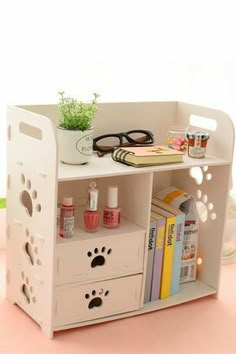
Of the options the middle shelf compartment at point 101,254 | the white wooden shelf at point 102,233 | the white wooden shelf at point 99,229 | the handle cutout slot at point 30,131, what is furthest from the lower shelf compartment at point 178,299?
the handle cutout slot at point 30,131

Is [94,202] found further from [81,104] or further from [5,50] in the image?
[5,50]

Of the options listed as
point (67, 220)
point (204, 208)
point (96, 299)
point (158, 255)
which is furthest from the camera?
point (204, 208)

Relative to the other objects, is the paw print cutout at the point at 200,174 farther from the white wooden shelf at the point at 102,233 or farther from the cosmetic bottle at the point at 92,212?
the cosmetic bottle at the point at 92,212

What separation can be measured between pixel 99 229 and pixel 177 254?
287 mm

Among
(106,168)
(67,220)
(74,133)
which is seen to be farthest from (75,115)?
(67,220)

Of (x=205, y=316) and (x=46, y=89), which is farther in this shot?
(x=46, y=89)

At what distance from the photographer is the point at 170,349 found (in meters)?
1.63

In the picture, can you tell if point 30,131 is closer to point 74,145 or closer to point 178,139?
point 74,145

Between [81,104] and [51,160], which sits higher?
[81,104]

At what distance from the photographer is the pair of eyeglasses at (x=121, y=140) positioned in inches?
73.2

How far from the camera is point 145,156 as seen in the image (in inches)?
67.4

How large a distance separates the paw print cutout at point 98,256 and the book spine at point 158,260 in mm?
185

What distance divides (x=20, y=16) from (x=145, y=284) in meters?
0.86

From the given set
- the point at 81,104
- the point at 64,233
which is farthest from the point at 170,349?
the point at 81,104
